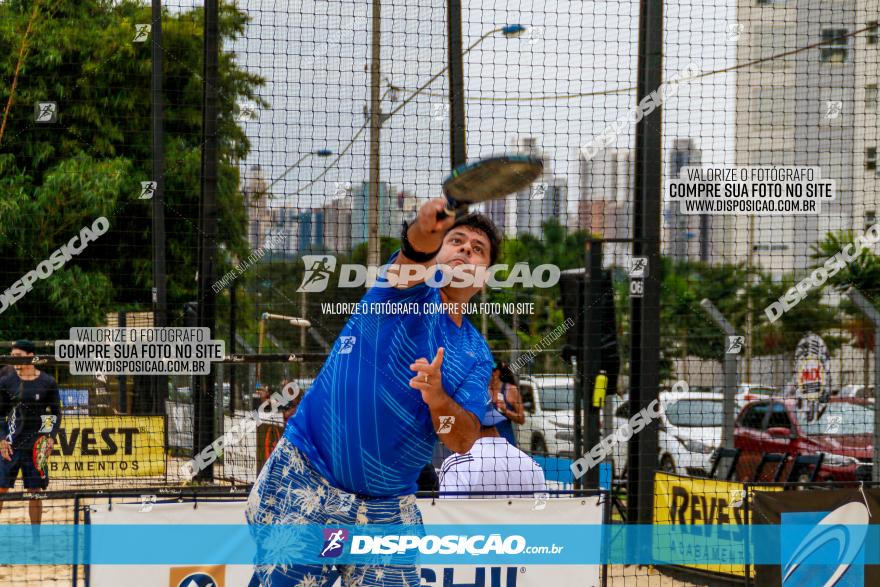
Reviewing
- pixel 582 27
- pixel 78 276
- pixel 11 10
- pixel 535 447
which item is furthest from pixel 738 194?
pixel 11 10

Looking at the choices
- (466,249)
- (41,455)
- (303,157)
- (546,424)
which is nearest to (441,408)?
(466,249)

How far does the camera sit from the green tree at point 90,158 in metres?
14.7

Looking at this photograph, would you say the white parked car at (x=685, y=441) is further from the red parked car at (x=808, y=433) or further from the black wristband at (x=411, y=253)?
the black wristband at (x=411, y=253)

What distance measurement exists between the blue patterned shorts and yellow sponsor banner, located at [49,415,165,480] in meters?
7.22

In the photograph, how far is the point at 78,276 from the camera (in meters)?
15.1

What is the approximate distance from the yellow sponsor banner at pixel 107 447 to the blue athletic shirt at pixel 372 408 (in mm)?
7276

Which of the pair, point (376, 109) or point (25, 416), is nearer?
point (376, 109)

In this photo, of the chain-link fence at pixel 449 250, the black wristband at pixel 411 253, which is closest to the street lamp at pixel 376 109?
the chain-link fence at pixel 449 250

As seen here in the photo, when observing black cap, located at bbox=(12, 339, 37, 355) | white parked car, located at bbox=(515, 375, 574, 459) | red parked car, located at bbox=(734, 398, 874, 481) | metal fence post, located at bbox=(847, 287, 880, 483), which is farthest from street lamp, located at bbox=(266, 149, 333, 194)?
white parked car, located at bbox=(515, 375, 574, 459)

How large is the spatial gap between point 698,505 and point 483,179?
5001 mm

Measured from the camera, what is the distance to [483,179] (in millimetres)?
2391

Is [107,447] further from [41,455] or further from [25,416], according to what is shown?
[25,416]

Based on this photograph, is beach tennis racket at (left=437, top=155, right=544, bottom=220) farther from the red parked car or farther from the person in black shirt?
the red parked car

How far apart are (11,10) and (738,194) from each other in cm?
1303
